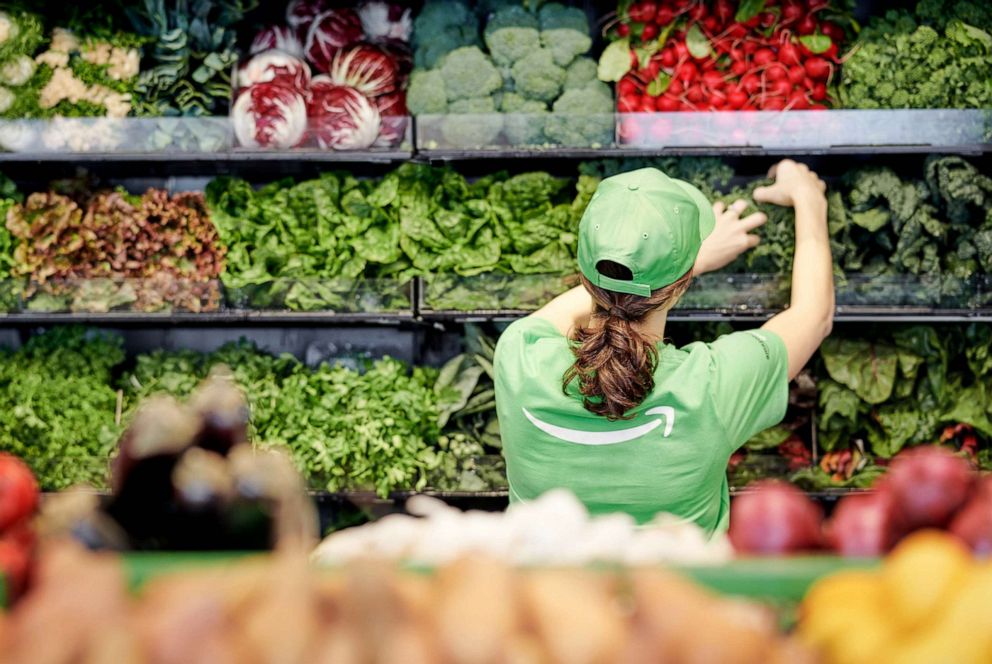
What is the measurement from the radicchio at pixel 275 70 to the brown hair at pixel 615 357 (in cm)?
186

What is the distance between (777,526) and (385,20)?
9.98 ft

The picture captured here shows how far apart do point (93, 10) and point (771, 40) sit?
2361 mm

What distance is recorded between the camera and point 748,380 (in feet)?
6.78

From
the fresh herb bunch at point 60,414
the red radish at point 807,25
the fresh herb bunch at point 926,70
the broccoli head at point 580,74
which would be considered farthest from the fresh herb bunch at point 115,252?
the fresh herb bunch at point 926,70

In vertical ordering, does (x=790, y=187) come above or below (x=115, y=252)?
above

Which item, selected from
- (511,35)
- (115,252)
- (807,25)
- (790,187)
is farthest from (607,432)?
(115,252)

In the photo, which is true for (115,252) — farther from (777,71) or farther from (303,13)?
(777,71)

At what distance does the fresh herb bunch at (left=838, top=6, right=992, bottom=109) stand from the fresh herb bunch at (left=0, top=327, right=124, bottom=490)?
275cm

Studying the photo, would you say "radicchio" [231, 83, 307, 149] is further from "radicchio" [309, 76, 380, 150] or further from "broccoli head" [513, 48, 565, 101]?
"broccoli head" [513, 48, 565, 101]

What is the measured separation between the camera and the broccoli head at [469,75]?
137 inches

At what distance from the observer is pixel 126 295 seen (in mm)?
3443

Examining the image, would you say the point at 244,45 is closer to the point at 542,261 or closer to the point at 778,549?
the point at 542,261

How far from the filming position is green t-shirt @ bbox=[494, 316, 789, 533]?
2043mm

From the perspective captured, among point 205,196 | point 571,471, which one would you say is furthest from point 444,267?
point 571,471
